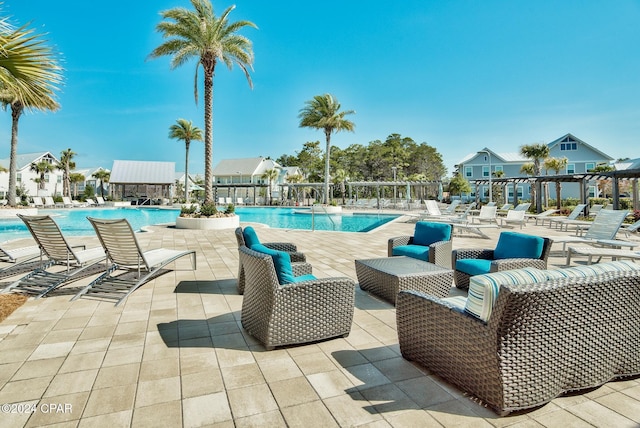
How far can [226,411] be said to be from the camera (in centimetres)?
188

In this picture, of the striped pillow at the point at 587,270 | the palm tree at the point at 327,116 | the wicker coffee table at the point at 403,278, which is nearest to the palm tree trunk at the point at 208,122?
the wicker coffee table at the point at 403,278

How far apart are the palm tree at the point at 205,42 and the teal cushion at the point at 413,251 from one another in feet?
30.6

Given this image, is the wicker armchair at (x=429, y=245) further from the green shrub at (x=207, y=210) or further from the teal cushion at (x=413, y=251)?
the green shrub at (x=207, y=210)

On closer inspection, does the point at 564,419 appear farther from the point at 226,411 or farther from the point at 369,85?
the point at 369,85

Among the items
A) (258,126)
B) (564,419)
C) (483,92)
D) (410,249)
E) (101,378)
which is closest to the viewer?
(564,419)

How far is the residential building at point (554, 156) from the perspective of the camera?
31817mm

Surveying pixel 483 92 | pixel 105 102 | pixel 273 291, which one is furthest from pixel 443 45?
pixel 105 102

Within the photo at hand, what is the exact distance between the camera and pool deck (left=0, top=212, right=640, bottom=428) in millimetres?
1821

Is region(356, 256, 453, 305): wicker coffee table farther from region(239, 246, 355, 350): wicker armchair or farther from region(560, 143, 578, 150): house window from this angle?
region(560, 143, 578, 150): house window

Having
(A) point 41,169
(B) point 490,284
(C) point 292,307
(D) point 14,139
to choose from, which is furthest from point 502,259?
(A) point 41,169

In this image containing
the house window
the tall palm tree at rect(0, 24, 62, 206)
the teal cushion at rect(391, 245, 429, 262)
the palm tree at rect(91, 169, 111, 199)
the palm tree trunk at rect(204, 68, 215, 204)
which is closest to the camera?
the tall palm tree at rect(0, 24, 62, 206)

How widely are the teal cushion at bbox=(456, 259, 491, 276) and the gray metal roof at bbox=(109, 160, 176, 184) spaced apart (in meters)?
40.9

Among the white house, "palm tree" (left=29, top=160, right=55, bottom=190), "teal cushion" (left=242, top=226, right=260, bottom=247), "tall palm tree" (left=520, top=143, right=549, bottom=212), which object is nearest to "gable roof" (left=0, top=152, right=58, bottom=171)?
the white house

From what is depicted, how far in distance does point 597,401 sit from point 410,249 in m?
3.14
